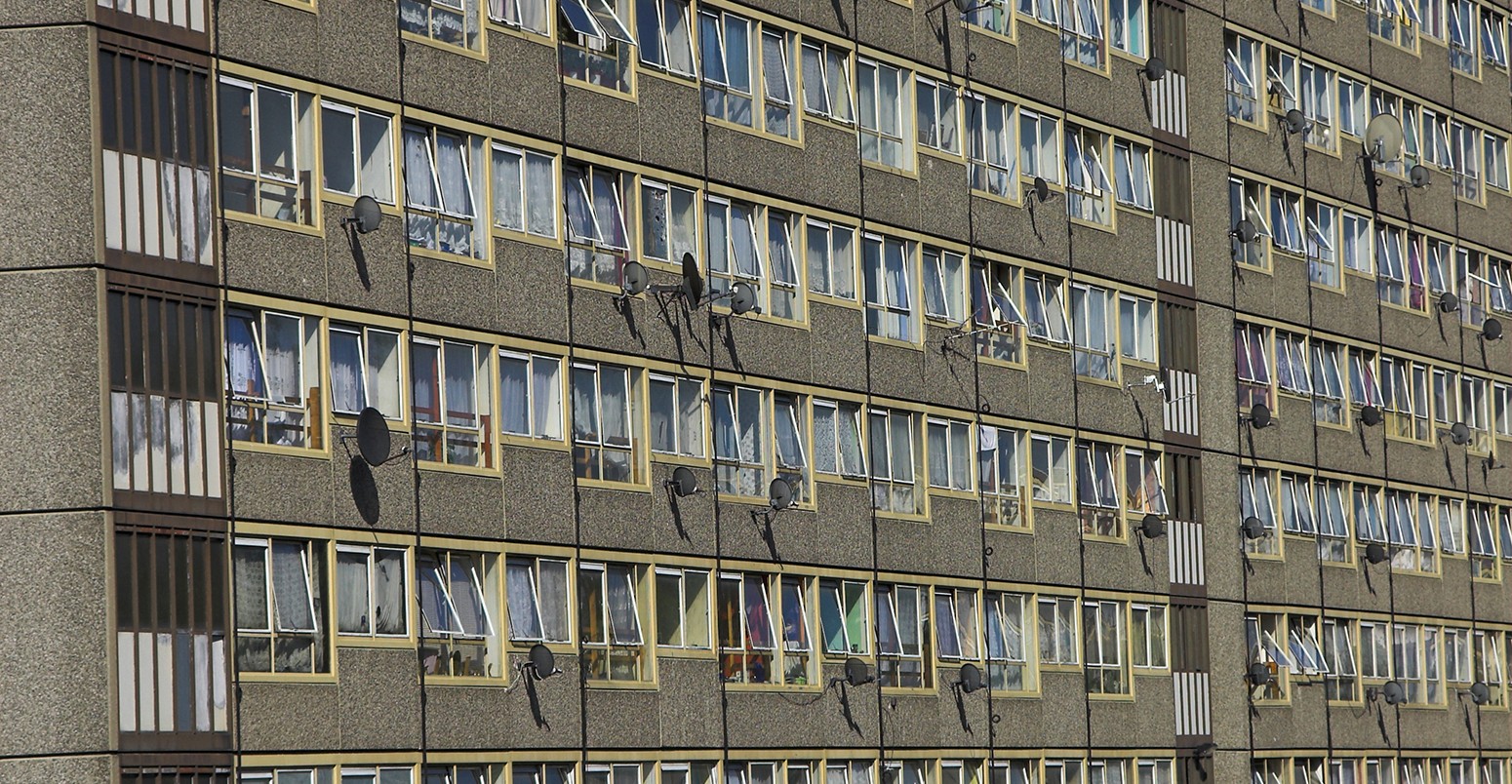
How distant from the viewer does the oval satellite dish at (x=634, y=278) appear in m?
40.6

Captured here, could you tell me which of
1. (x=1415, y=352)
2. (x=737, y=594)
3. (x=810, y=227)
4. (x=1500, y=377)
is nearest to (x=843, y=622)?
(x=737, y=594)

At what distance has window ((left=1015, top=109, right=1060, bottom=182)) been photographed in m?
51.2

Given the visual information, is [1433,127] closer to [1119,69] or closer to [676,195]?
[1119,69]

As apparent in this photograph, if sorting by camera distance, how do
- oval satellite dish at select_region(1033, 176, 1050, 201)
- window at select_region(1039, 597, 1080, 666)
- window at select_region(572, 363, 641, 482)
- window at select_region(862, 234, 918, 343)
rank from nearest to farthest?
window at select_region(572, 363, 641, 482)
window at select_region(862, 234, 918, 343)
window at select_region(1039, 597, 1080, 666)
oval satellite dish at select_region(1033, 176, 1050, 201)

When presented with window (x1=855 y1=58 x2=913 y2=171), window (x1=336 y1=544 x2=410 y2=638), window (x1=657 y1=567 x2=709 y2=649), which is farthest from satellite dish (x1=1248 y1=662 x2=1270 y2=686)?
window (x1=336 y1=544 x2=410 y2=638)

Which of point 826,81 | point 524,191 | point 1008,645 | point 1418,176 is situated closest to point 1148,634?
point 1008,645

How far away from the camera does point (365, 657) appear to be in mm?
35781

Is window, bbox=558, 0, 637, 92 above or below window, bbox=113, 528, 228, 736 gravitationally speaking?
above

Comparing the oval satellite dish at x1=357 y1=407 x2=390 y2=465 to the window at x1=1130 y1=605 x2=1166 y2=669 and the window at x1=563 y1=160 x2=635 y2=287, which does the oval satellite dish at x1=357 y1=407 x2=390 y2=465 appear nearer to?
the window at x1=563 y1=160 x2=635 y2=287

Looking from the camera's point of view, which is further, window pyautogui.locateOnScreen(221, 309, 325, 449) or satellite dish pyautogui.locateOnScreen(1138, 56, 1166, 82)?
satellite dish pyautogui.locateOnScreen(1138, 56, 1166, 82)

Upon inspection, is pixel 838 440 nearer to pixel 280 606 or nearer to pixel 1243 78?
pixel 280 606

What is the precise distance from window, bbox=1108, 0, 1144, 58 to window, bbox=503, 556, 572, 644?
66.9 feet

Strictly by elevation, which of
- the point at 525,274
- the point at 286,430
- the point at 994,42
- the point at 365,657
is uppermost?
the point at 994,42

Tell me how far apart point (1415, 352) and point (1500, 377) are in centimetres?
477
